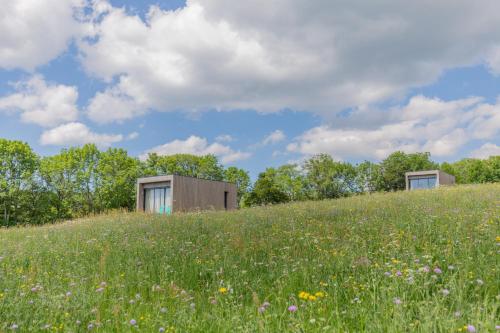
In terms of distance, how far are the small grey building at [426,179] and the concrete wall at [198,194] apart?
21444 millimetres

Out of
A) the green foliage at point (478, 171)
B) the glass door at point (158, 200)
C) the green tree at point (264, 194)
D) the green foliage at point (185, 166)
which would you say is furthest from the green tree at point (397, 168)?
the glass door at point (158, 200)

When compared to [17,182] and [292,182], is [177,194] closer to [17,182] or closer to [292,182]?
[17,182]

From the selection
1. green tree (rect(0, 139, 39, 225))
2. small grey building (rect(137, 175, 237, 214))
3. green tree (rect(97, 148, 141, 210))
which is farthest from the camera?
green tree (rect(97, 148, 141, 210))

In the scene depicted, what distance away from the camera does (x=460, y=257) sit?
16.6 ft

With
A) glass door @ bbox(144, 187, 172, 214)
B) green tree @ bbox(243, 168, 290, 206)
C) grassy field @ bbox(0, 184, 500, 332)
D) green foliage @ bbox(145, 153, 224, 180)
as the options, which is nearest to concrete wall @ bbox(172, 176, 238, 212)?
glass door @ bbox(144, 187, 172, 214)

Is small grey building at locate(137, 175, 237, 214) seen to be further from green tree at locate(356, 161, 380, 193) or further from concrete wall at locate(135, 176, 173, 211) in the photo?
green tree at locate(356, 161, 380, 193)

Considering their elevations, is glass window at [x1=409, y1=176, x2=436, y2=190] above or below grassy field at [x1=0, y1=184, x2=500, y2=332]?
above

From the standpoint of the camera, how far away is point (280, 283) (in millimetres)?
4926

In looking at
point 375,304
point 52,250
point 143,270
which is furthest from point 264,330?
point 52,250

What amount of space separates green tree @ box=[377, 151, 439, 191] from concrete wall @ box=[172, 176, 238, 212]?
26.3m

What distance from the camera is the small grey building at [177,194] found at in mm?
30516

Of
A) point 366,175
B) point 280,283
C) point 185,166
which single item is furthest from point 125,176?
point 280,283

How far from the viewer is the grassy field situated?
362 centimetres

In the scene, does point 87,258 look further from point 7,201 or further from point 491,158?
point 491,158
